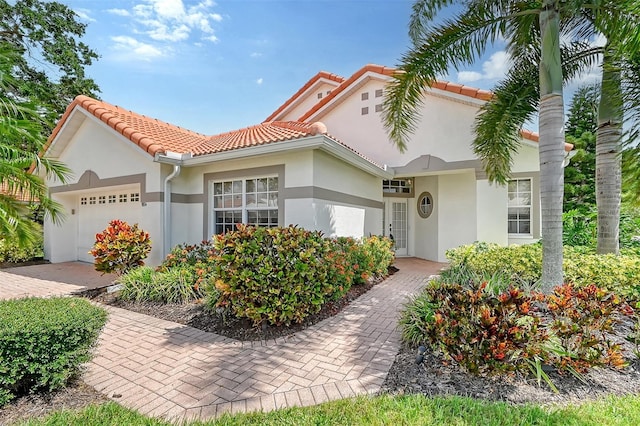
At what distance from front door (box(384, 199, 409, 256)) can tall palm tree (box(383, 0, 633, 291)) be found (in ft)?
17.4

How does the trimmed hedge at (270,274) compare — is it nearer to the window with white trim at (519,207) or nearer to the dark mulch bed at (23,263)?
the window with white trim at (519,207)

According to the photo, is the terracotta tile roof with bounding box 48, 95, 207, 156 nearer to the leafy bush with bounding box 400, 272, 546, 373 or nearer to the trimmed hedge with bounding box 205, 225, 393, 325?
the trimmed hedge with bounding box 205, 225, 393, 325

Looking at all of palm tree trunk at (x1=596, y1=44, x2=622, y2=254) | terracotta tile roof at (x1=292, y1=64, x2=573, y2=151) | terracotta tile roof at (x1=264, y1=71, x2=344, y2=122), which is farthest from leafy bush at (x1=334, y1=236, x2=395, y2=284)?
terracotta tile roof at (x1=264, y1=71, x2=344, y2=122)

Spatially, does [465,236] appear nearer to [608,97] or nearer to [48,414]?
[608,97]

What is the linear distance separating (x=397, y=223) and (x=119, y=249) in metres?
11.0

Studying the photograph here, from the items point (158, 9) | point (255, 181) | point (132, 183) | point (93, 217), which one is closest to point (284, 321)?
point (255, 181)

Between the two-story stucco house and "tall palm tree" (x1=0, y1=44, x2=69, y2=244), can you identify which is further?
the two-story stucco house

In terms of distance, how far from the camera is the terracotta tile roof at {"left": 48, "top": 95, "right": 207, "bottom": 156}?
9.36 meters

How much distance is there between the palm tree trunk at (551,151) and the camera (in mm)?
5473

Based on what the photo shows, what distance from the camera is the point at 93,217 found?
42.0ft

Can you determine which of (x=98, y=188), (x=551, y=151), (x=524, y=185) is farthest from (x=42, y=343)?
(x=524, y=185)

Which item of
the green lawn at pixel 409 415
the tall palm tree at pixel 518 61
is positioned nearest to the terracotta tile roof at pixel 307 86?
the tall palm tree at pixel 518 61

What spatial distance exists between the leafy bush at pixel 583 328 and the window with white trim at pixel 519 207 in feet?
26.6

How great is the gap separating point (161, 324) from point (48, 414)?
112 inches
